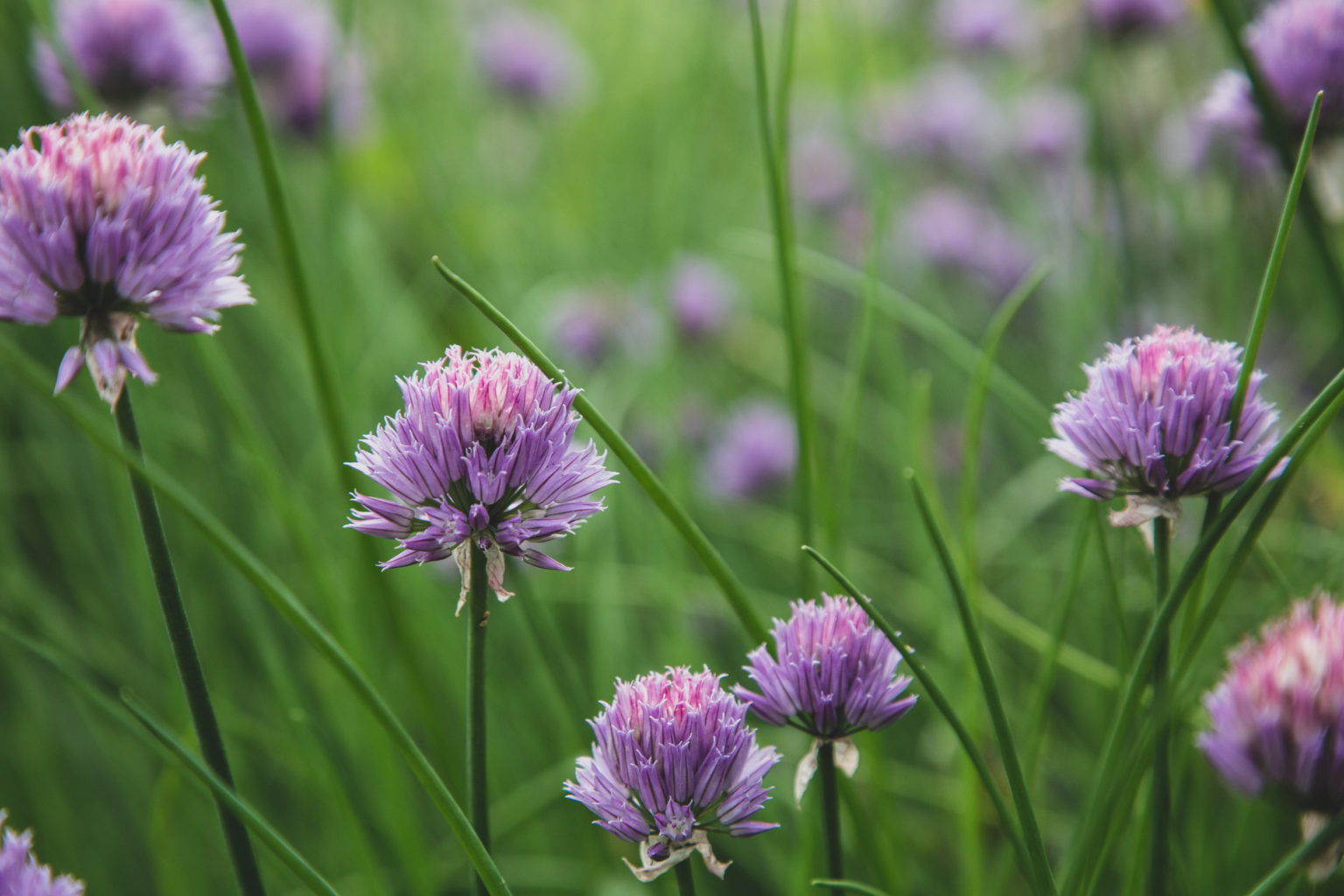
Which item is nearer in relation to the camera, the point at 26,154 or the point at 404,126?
the point at 26,154

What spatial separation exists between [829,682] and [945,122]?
181cm

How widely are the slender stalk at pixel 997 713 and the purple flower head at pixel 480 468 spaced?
0.13 meters

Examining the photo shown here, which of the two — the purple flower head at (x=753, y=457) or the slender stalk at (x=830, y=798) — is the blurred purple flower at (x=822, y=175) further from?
the slender stalk at (x=830, y=798)

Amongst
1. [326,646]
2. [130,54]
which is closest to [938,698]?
[326,646]

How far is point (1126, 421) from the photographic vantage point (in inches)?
16.1

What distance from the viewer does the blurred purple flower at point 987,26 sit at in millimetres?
1868

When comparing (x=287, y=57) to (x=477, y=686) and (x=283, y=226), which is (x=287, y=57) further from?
(x=477, y=686)

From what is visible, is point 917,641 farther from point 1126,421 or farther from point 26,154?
point 26,154

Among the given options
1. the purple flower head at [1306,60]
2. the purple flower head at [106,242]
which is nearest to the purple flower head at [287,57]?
the purple flower head at [106,242]

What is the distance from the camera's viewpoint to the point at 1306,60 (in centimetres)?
65

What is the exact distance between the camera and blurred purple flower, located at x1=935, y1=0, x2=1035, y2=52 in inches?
73.5

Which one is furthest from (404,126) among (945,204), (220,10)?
(220,10)

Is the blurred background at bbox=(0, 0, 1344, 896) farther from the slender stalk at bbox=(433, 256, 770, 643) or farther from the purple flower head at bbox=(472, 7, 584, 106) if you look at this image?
the slender stalk at bbox=(433, 256, 770, 643)

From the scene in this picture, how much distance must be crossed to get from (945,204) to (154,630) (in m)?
1.50
